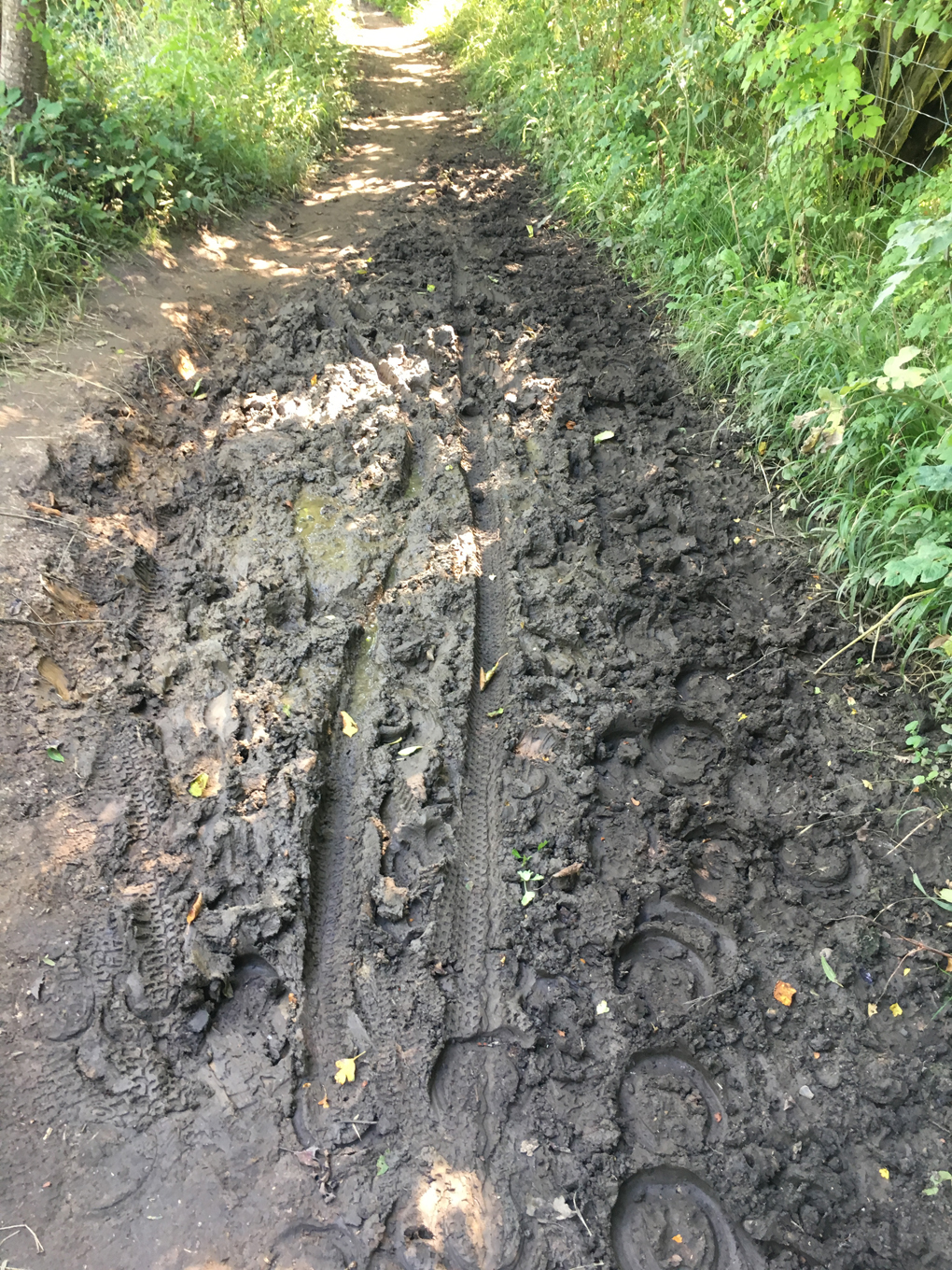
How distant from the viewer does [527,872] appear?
2.37m

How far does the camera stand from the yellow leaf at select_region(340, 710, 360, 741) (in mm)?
2729

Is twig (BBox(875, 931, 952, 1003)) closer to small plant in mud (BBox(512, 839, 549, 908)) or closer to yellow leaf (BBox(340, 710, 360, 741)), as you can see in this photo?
small plant in mud (BBox(512, 839, 549, 908))

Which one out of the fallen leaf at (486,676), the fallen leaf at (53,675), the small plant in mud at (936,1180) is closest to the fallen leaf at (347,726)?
the fallen leaf at (486,676)

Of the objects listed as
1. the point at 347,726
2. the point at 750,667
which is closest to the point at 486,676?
the point at 347,726

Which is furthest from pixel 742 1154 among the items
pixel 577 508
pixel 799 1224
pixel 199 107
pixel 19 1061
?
pixel 199 107

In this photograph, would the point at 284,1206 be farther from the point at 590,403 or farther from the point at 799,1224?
the point at 590,403

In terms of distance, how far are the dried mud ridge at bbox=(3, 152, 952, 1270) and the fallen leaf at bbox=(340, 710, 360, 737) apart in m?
0.03

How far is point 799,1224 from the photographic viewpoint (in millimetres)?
1795

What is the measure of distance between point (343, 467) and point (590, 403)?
4.64 feet

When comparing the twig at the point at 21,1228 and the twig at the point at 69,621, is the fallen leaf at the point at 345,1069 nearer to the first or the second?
the twig at the point at 21,1228

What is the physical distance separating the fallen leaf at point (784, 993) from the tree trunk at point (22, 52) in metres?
5.78

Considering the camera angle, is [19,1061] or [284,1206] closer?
[284,1206]

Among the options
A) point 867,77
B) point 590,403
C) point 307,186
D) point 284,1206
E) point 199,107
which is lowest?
point 284,1206

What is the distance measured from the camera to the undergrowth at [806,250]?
9.00 feet
